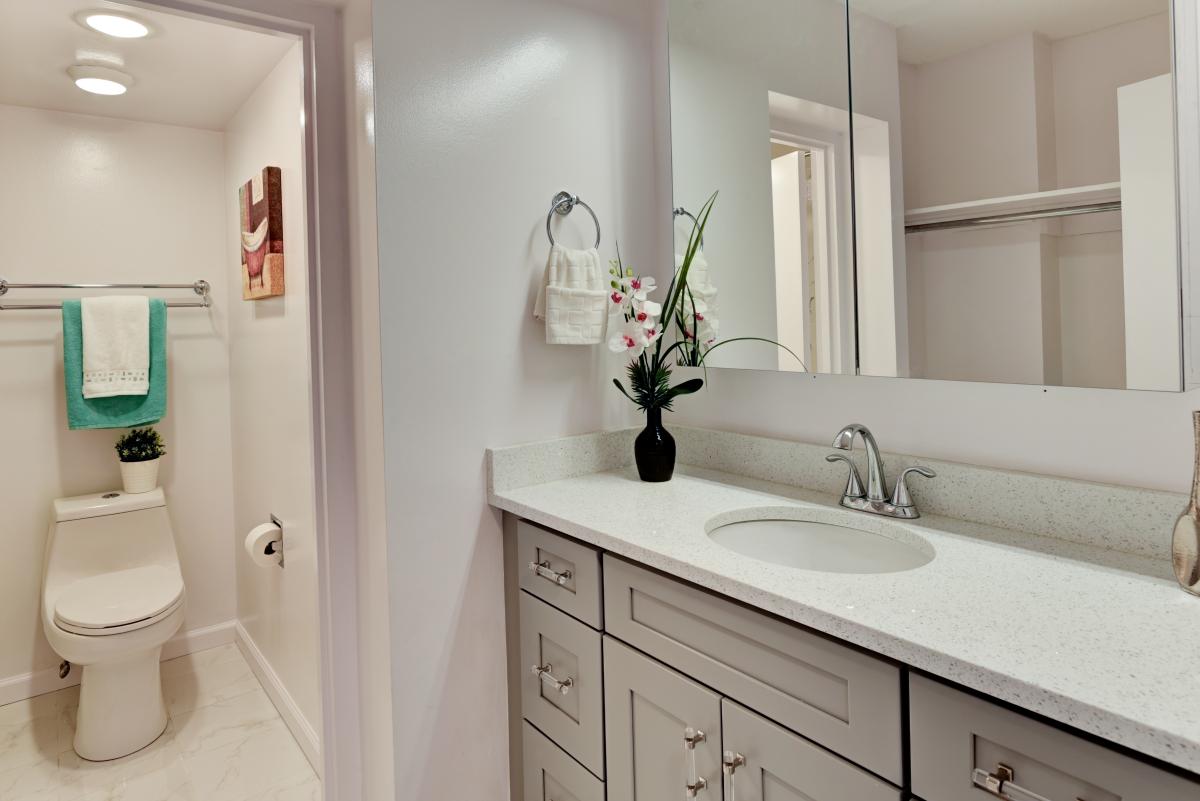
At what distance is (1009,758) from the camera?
0.74 meters

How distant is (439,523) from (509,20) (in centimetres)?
108

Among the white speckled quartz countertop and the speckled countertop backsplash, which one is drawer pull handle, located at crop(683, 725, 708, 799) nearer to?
the white speckled quartz countertop

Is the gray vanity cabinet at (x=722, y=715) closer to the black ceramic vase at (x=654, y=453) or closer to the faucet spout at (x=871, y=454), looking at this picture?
the black ceramic vase at (x=654, y=453)

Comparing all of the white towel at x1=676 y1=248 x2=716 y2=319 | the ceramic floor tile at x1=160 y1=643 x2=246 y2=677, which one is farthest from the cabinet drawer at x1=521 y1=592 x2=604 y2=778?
the ceramic floor tile at x1=160 y1=643 x2=246 y2=677

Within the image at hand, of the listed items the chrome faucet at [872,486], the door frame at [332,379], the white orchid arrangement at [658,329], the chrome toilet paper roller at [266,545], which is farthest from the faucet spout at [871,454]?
the chrome toilet paper roller at [266,545]

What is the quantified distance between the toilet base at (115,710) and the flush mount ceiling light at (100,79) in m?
1.75

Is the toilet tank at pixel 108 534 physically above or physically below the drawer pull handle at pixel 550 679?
above

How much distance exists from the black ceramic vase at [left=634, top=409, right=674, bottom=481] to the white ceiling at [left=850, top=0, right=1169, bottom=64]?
0.85 meters

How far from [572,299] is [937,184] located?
739 mm

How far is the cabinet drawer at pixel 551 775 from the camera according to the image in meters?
1.35

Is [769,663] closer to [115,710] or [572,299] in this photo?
[572,299]

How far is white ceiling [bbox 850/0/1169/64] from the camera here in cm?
100

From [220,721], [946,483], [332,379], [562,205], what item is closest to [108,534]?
[220,721]

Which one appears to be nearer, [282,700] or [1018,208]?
[1018,208]
